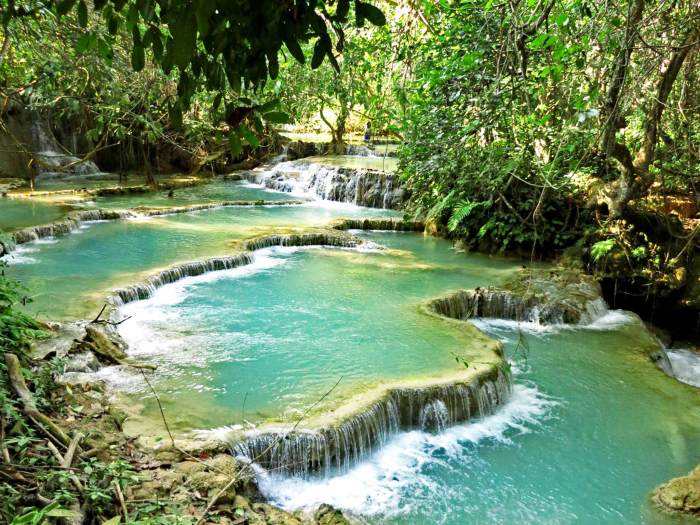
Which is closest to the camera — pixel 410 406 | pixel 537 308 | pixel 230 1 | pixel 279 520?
pixel 230 1

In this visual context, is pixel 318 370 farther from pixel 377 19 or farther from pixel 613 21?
pixel 377 19

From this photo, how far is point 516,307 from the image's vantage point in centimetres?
820

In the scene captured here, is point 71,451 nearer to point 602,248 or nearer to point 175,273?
point 175,273

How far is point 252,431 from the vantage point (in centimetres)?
454

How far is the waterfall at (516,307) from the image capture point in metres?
8.16

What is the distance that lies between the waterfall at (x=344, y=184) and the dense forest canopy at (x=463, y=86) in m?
3.07

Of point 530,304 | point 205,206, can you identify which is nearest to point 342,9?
point 530,304

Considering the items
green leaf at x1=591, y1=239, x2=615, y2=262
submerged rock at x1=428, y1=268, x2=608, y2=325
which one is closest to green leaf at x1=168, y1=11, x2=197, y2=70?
submerged rock at x1=428, y1=268, x2=608, y2=325

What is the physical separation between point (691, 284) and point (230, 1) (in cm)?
956

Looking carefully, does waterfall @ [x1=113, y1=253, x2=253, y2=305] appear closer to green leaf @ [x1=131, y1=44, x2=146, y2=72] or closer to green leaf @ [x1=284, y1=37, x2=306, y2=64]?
green leaf @ [x1=131, y1=44, x2=146, y2=72]

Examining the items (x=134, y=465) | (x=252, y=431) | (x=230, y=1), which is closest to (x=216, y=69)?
(x=230, y=1)

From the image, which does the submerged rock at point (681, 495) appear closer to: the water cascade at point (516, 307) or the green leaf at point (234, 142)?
the water cascade at point (516, 307)

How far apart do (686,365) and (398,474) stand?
5594 millimetres

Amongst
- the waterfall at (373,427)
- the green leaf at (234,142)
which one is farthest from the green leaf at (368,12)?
the waterfall at (373,427)
